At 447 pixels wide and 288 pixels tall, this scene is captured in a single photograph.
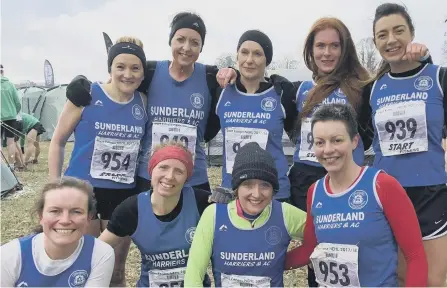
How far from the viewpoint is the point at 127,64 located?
3.16 m

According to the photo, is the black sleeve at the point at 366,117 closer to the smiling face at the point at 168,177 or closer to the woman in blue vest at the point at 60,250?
the smiling face at the point at 168,177

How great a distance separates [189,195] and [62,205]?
81 centimetres

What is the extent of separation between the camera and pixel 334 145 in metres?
2.42

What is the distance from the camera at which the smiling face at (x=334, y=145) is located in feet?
7.92

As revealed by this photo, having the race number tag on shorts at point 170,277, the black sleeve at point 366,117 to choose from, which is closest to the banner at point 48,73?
Result: the race number tag on shorts at point 170,277

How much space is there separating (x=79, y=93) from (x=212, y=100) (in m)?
0.97

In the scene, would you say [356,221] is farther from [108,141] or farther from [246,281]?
[108,141]

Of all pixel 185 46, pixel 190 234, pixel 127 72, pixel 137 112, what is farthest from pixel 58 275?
pixel 185 46

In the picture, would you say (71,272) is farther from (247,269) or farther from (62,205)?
(247,269)

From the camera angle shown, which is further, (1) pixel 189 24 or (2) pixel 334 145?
(1) pixel 189 24

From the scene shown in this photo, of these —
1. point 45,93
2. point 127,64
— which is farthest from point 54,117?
point 127,64

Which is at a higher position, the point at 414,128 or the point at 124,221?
the point at 414,128

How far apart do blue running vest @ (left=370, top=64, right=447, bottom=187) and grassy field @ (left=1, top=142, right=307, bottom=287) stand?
6.37ft

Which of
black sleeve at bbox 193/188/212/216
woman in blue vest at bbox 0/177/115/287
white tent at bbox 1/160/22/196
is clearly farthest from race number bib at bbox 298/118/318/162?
white tent at bbox 1/160/22/196
